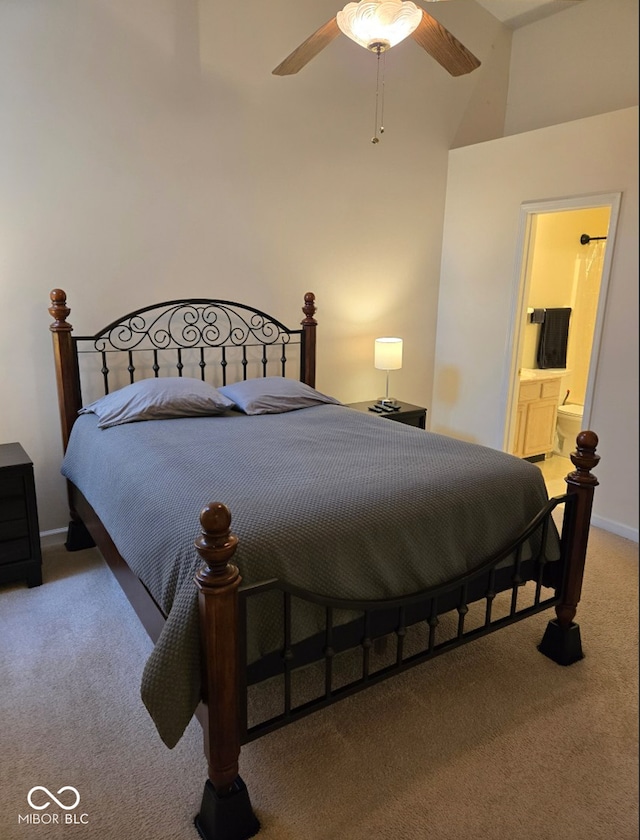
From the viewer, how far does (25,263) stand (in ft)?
9.71

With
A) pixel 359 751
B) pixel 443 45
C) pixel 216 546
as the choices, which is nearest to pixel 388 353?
pixel 443 45

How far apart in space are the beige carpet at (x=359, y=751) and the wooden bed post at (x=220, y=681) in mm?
104

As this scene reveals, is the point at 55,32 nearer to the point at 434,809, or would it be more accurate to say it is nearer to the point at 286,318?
the point at 286,318

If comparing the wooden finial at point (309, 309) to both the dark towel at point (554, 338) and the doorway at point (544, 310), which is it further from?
the dark towel at point (554, 338)

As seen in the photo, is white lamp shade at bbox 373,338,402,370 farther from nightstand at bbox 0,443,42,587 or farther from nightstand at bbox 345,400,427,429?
nightstand at bbox 0,443,42,587

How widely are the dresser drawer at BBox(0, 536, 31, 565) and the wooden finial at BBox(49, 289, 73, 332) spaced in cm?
106

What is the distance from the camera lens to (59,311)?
114 inches

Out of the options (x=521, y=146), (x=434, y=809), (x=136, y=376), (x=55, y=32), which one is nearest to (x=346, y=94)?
(x=521, y=146)

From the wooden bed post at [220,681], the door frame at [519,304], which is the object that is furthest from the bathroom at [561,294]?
the wooden bed post at [220,681]

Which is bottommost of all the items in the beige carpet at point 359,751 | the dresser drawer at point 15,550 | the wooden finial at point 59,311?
the beige carpet at point 359,751

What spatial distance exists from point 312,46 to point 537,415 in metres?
3.10

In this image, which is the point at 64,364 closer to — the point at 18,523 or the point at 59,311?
the point at 59,311

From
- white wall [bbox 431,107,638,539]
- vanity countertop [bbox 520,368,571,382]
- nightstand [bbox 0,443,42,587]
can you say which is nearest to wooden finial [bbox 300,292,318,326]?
white wall [bbox 431,107,638,539]

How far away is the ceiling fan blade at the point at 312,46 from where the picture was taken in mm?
2348
